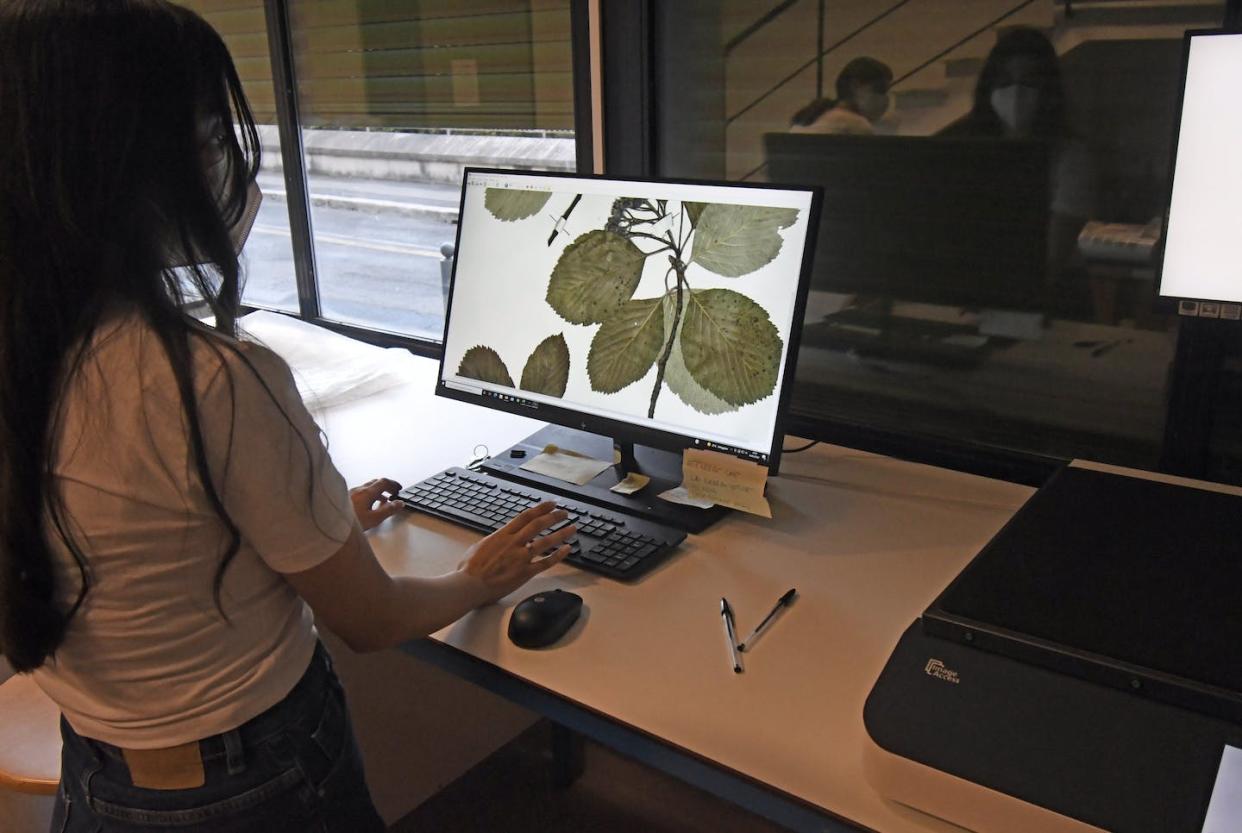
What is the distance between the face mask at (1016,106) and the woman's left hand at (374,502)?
1.00 m

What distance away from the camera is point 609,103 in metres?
1.84

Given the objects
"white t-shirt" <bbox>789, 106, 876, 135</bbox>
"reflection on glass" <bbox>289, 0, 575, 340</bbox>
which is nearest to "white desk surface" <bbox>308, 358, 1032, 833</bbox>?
"white t-shirt" <bbox>789, 106, 876, 135</bbox>

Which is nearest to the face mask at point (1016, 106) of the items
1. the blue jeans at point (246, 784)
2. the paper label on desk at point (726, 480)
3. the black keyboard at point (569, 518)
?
the paper label on desk at point (726, 480)

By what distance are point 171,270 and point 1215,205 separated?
1032 mm

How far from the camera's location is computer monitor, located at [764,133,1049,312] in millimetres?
1480

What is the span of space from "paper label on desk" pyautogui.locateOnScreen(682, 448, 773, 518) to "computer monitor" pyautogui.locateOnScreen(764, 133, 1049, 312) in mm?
410

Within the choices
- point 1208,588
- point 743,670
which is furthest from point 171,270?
point 1208,588

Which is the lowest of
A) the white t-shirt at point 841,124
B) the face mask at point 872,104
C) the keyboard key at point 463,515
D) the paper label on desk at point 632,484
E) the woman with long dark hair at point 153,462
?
the keyboard key at point 463,515

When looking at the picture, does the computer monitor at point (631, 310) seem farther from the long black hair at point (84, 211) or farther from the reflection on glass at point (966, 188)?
the long black hair at point (84, 211)

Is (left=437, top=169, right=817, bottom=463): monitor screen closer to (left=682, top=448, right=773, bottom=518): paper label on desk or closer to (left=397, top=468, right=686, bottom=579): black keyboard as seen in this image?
(left=682, top=448, right=773, bottom=518): paper label on desk

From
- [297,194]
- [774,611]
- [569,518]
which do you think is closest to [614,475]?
[569,518]

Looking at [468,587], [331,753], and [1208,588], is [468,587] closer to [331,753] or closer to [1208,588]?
[331,753]

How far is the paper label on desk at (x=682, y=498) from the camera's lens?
138cm

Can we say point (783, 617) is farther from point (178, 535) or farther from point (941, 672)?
point (178, 535)
